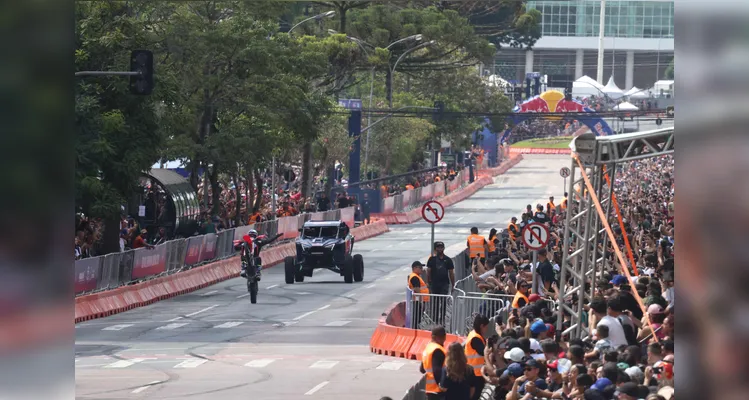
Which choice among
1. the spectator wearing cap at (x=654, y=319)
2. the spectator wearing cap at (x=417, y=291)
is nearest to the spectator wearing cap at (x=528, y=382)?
the spectator wearing cap at (x=654, y=319)

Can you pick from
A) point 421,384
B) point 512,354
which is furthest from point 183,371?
point 512,354

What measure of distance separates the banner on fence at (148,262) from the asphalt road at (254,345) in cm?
92

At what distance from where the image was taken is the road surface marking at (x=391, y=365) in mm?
21139

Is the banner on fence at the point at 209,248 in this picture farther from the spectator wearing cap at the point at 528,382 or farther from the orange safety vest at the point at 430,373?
the spectator wearing cap at the point at 528,382

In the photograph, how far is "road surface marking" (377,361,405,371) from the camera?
21.1 metres

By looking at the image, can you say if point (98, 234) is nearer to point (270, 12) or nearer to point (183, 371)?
point (183, 371)

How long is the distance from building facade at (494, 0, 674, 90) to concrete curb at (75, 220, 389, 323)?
122997 millimetres

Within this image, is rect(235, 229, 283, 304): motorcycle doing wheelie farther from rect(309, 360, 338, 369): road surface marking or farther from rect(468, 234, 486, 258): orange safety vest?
rect(309, 360, 338, 369): road surface marking

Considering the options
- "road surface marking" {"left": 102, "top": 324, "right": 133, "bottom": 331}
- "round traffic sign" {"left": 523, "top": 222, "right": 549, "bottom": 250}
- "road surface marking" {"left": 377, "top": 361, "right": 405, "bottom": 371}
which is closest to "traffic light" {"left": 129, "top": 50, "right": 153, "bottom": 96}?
"road surface marking" {"left": 102, "top": 324, "right": 133, "bottom": 331}

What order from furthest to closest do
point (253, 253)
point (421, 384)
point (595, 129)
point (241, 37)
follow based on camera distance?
point (595, 129) < point (241, 37) < point (253, 253) < point (421, 384)

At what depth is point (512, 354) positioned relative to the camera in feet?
36.5

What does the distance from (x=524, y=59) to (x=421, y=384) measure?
16140cm

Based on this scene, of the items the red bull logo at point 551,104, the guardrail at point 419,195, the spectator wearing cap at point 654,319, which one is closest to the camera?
the spectator wearing cap at point 654,319

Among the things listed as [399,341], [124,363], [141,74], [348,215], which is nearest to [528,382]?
[124,363]
